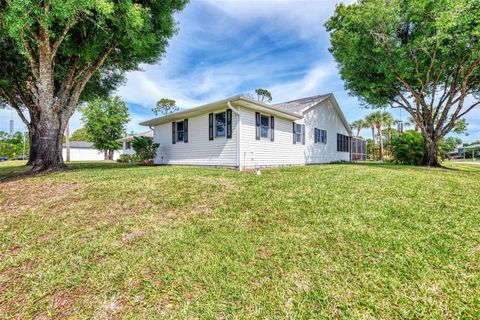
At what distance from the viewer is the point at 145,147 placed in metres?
12.5

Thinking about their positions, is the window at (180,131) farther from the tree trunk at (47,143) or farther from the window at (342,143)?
the window at (342,143)

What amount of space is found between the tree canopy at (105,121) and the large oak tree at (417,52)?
915 inches

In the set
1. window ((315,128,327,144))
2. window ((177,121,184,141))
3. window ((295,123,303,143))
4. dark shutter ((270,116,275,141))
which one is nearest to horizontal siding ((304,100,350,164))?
window ((315,128,327,144))

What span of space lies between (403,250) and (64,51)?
11.9m

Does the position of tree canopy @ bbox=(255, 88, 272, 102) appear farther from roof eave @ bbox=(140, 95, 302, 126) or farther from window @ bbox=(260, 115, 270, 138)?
window @ bbox=(260, 115, 270, 138)

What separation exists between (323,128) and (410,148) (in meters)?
5.84

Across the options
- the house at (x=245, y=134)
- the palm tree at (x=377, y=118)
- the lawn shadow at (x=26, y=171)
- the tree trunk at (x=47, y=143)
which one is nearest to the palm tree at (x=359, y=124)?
the palm tree at (x=377, y=118)

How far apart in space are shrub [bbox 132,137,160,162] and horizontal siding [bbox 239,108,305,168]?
6.17 metres

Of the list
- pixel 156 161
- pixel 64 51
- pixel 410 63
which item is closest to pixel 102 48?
pixel 64 51

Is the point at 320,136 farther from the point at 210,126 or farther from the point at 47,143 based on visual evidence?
the point at 47,143

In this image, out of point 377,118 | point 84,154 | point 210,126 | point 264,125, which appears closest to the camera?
point 210,126

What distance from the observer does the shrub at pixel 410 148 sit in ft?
46.3

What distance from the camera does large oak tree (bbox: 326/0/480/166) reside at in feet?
27.8

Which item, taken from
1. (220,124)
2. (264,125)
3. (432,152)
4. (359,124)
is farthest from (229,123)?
(359,124)
